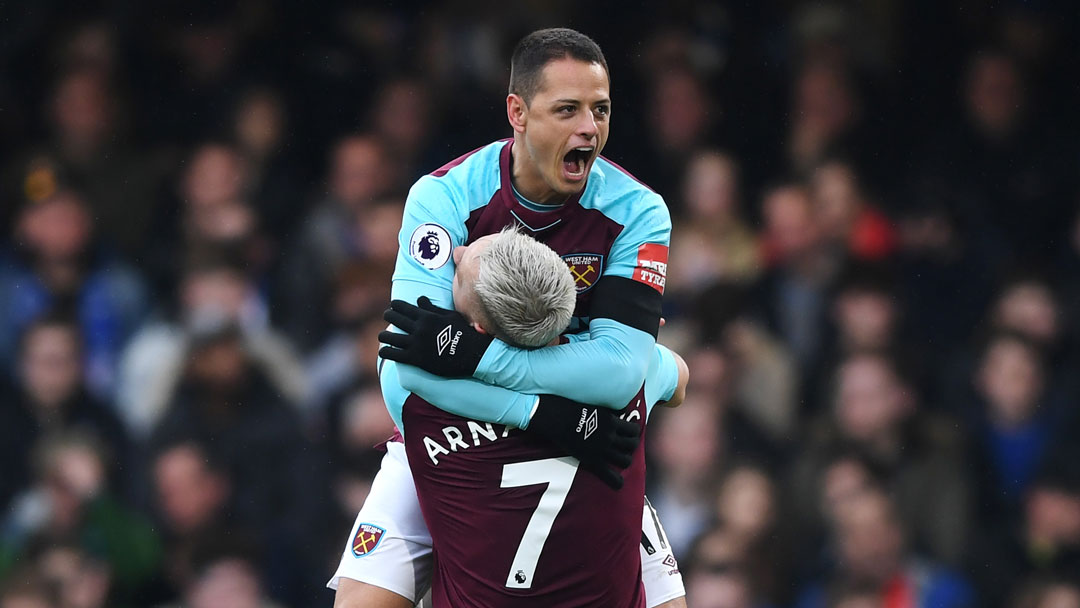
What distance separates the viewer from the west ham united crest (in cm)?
366

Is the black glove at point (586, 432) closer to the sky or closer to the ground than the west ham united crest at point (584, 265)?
closer to the ground

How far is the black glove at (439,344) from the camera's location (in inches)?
132

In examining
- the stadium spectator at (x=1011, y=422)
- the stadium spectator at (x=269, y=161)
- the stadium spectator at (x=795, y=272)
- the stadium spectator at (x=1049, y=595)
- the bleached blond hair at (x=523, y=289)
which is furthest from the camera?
the stadium spectator at (x=269, y=161)

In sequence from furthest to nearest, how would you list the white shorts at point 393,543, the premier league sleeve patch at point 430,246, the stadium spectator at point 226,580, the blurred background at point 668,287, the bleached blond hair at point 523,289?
the blurred background at point 668,287 → the stadium spectator at point 226,580 → the white shorts at point 393,543 → the premier league sleeve patch at point 430,246 → the bleached blond hair at point 523,289

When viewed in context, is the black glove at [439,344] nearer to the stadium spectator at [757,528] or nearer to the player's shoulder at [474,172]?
the player's shoulder at [474,172]

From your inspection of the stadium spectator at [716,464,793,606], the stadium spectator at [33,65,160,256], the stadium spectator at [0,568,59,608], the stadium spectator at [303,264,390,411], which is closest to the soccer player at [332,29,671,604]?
the stadium spectator at [716,464,793,606]

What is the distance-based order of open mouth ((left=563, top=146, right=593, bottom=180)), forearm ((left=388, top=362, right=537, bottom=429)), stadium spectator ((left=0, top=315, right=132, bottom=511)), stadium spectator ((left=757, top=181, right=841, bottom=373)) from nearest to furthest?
forearm ((left=388, top=362, right=537, bottom=429))
open mouth ((left=563, top=146, right=593, bottom=180))
stadium spectator ((left=0, top=315, right=132, bottom=511))
stadium spectator ((left=757, top=181, right=841, bottom=373))

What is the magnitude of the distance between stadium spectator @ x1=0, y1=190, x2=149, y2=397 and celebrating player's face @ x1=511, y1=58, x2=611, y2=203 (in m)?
3.94

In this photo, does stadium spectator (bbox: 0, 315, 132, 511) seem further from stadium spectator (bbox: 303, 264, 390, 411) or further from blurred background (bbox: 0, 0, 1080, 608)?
stadium spectator (bbox: 303, 264, 390, 411)

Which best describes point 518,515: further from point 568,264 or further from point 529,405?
point 568,264

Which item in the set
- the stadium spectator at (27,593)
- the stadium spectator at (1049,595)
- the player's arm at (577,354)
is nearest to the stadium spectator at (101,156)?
the stadium spectator at (27,593)

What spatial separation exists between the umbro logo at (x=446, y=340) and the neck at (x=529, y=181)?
19.9 inches

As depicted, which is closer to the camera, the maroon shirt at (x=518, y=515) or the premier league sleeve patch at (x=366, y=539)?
the maroon shirt at (x=518, y=515)

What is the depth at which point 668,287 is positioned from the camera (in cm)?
695
